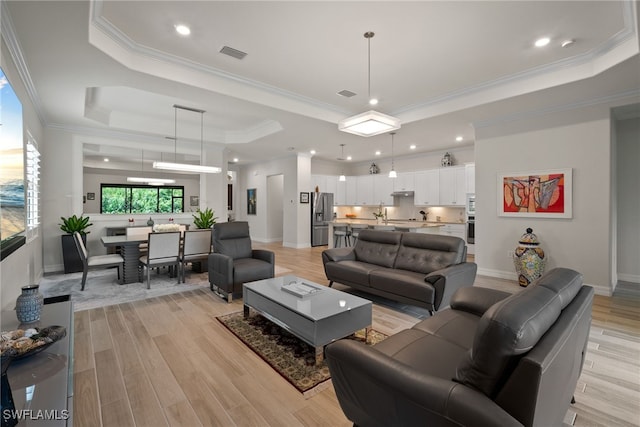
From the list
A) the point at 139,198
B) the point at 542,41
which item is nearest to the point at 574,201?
the point at 542,41

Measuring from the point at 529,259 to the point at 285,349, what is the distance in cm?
410

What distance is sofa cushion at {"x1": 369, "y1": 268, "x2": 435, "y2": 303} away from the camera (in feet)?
10.7

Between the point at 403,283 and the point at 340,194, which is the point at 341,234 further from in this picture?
the point at 403,283

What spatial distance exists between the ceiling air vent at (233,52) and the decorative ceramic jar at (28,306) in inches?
115

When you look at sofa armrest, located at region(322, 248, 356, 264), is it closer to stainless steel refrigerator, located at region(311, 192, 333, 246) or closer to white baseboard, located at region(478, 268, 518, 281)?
white baseboard, located at region(478, 268, 518, 281)

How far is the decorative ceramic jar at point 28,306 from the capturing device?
1947 millimetres

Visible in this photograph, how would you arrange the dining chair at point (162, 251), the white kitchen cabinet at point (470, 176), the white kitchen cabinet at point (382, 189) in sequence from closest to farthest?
the dining chair at point (162, 251) → the white kitchen cabinet at point (470, 176) → the white kitchen cabinet at point (382, 189)

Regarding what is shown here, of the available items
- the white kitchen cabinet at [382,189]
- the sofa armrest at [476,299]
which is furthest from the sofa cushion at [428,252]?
the white kitchen cabinet at [382,189]

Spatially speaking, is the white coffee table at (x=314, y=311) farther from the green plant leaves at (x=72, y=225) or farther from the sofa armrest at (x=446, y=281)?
the green plant leaves at (x=72, y=225)

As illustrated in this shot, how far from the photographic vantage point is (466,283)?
11.7 feet

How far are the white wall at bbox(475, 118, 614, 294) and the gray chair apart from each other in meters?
4.03

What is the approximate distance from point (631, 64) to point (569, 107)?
1.23 metres

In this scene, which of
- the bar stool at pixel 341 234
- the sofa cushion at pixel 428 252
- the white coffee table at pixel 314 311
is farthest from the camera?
the bar stool at pixel 341 234

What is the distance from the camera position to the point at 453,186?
7816 millimetres
